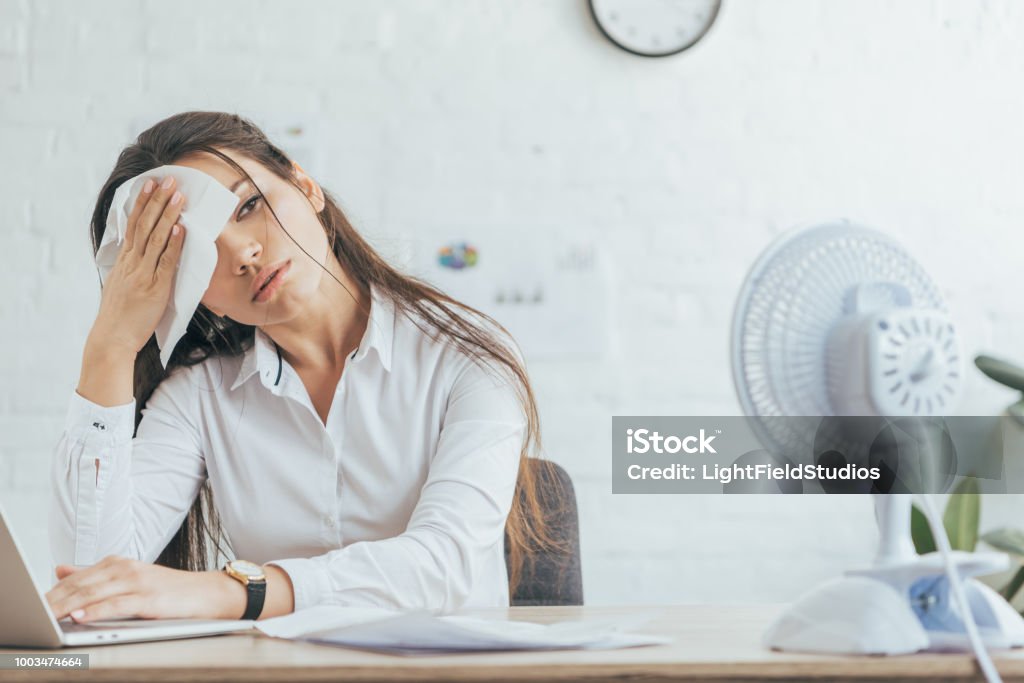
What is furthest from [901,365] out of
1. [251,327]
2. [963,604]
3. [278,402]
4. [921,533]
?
[921,533]

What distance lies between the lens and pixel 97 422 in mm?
1251

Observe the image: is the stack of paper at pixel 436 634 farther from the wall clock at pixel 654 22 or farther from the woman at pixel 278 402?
the wall clock at pixel 654 22

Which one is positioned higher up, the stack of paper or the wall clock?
the wall clock

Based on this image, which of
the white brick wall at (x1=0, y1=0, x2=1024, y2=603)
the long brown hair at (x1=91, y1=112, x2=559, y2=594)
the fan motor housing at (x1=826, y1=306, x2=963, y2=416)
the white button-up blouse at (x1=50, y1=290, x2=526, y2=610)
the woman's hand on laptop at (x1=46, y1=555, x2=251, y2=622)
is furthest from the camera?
the white brick wall at (x1=0, y1=0, x2=1024, y2=603)

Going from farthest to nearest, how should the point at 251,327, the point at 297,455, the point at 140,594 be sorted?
the point at 251,327, the point at 297,455, the point at 140,594

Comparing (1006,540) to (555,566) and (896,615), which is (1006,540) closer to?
(555,566)

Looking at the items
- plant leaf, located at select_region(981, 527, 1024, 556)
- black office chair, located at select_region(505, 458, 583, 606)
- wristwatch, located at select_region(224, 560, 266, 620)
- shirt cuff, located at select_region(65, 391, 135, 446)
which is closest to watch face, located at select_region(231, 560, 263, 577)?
wristwatch, located at select_region(224, 560, 266, 620)

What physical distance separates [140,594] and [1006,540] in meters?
1.79

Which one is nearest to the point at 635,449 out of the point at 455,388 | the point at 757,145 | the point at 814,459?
the point at 757,145

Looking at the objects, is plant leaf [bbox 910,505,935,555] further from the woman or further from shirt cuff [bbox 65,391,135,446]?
shirt cuff [bbox 65,391,135,446]

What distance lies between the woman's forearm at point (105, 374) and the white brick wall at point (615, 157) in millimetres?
1068

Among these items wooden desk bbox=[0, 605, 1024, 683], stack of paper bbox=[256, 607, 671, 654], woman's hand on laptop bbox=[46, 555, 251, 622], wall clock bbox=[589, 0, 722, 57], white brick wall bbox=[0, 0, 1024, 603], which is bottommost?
wooden desk bbox=[0, 605, 1024, 683]

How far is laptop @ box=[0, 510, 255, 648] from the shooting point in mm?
729

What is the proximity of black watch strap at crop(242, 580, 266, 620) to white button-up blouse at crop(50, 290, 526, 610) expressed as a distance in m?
0.26
